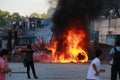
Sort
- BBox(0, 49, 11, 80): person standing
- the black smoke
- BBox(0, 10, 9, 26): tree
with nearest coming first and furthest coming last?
BBox(0, 49, 11, 80): person standing → the black smoke → BBox(0, 10, 9, 26): tree

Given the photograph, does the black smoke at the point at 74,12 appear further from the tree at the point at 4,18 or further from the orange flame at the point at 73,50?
the tree at the point at 4,18

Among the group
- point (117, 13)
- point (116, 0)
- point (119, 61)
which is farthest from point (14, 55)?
point (119, 61)

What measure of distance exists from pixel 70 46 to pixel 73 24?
1790 mm

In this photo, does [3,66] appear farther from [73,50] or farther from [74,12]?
[74,12]

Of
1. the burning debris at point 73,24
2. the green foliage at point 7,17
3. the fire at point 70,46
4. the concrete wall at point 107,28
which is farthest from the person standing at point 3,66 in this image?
the green foliage at point 7,17

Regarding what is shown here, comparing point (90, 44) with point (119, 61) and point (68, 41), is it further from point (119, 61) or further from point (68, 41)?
point (119, 61)

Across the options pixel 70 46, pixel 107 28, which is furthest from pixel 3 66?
pixel 107 28

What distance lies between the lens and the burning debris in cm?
3644

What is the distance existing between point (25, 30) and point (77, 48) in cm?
1931

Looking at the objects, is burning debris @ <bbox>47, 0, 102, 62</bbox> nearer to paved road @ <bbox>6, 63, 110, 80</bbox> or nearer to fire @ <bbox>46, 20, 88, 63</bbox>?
fire @ <bbox>46, 20, 88, 63</bbox>

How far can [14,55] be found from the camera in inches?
1437

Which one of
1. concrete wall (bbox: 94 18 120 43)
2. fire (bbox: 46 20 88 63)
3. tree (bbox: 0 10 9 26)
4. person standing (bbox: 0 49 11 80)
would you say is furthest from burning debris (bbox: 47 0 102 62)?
tree (bbox: 0 10 9 26)

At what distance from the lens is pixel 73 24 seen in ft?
120

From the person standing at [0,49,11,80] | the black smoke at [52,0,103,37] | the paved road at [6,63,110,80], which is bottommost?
the paved road at [6,63,110,80]
